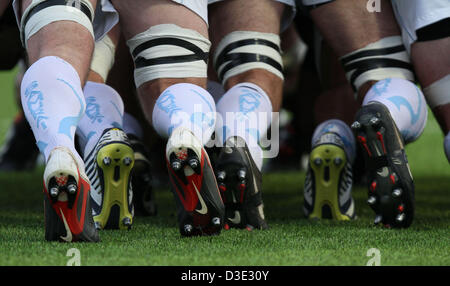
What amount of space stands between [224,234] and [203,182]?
22 centimetres

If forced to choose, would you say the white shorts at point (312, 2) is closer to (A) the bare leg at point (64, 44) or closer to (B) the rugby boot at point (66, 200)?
(A) the bare leg at point (64, 44)

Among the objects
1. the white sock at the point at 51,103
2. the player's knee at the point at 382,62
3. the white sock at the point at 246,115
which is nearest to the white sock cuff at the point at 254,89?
the white sock at the point at 246,115

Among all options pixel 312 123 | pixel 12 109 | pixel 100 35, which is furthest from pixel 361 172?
pixel 12 109

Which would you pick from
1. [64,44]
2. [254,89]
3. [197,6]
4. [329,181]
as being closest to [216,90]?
[254,89]

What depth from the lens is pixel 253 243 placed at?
173 centimetres

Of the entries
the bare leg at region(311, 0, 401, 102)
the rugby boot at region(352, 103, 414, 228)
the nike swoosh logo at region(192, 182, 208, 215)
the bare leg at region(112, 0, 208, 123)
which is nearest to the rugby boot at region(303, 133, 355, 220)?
the bare leg at region(311, 0, 401, 102)

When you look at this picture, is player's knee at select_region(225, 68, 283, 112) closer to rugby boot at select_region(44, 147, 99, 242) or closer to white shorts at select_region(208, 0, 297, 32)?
white shorts at select_region(208, 0, 297, 32)

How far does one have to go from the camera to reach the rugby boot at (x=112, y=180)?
6.62ft

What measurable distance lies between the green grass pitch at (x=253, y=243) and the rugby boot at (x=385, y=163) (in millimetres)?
68

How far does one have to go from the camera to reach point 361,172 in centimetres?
364

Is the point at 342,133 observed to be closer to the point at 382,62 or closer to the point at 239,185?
the point at 382,62

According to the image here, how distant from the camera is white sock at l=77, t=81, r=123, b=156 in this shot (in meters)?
2.13

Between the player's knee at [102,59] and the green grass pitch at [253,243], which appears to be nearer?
the green grass pitch at [253,243]

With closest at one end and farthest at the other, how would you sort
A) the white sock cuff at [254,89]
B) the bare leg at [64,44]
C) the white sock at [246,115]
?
the bare leg at [64,44]
the white sock at [246,115]
the white sock cuff at [254,89]
